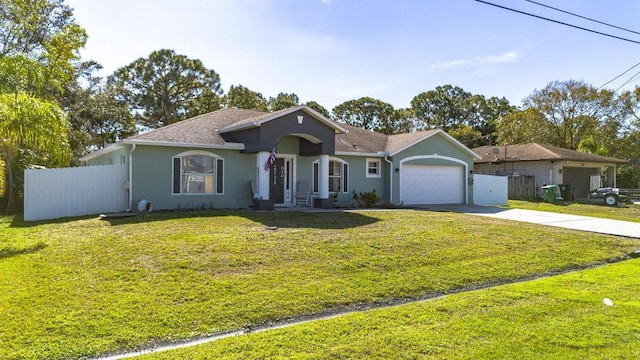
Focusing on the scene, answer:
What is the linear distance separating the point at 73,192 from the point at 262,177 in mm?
6011

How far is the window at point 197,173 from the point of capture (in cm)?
1434

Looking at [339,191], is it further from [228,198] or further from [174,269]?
[174,269]

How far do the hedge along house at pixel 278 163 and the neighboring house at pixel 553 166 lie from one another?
9.23m

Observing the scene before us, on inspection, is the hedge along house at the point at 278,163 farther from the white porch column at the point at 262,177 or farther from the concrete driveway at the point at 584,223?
the concrete driveway at the point at 584,223

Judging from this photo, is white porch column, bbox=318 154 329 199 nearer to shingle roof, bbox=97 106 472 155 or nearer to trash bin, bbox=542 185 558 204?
shingle roof, bbox=97 106 472 155

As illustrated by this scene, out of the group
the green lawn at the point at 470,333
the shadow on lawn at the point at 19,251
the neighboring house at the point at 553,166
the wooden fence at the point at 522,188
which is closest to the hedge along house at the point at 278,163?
the shadow on lawn at the point at 19,251

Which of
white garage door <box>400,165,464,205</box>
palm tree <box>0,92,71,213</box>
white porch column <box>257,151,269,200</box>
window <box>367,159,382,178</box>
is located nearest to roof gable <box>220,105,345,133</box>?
white porch column <box>257,151,269,200</box>

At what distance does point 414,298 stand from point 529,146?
2761cm

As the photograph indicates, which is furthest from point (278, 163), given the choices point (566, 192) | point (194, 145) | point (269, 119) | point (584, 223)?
point (566, 192)

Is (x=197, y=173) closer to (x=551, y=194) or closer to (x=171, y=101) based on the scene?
(x=551, y=194)

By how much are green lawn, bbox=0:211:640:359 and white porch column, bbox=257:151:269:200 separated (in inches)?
90.0

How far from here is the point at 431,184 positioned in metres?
20.5

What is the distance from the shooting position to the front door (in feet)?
54.5

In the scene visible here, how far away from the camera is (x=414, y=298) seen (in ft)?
20.2
